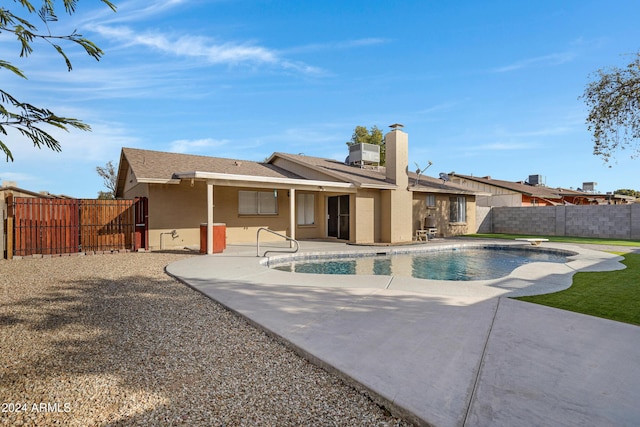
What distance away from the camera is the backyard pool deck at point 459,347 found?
2482 millimetres

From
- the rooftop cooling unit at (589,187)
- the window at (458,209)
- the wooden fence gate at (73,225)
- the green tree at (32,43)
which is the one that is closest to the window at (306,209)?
the wooden fence gate at (73,225)

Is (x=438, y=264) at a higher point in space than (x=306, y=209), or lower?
lower

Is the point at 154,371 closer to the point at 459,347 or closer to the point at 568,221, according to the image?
the point at 459,347

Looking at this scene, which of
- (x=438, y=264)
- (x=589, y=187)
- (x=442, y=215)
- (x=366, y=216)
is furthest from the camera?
(x=589, y=187)

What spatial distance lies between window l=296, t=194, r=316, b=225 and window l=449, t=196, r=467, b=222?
863 centimetres

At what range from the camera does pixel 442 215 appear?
779 inches

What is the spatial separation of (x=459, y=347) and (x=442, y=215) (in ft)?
56.7

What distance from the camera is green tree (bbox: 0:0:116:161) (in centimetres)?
268

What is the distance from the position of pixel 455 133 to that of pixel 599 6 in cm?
1201

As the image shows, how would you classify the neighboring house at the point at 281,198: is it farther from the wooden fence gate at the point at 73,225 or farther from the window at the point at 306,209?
the wooden fence gate at the point at 73,225

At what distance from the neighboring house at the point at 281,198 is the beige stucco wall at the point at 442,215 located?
0.19 ft

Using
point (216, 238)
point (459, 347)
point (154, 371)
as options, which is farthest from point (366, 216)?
point (154, 371)

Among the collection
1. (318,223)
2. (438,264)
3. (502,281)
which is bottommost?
(438,264)

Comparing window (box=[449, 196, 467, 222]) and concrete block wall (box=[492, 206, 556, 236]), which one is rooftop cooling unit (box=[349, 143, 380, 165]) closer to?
window (box=[449, 196, 467, 222])
